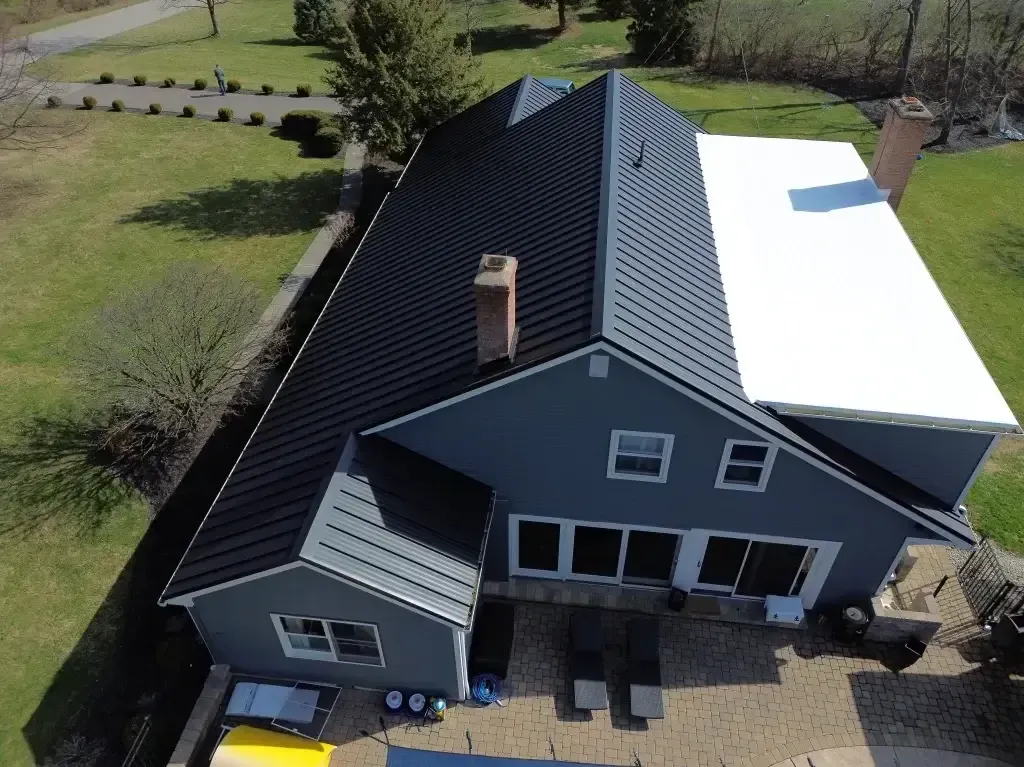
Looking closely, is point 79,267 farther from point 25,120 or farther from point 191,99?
point 191,99

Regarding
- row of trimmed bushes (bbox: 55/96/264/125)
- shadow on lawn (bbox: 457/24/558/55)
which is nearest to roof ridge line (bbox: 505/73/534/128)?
row of trimmed bushes (bbox: 55/96/264/125)

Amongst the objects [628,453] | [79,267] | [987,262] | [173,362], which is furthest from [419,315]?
[987,262]

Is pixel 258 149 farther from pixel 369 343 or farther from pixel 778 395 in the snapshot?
pixel 778 395

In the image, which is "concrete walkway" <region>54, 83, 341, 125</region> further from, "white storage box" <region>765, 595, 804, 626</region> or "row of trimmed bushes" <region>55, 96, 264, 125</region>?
"white storage box" <region>765, 595, 804, 626</region>

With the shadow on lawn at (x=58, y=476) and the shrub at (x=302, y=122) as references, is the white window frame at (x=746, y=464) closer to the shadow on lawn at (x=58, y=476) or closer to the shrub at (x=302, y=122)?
the shadow on lawn at (x=58, y=476)

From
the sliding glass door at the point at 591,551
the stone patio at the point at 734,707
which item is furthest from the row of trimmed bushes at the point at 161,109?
the stone patio at the point at 734,707

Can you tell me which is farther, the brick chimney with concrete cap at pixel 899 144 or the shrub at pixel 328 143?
the shrub at pixel 328 143
